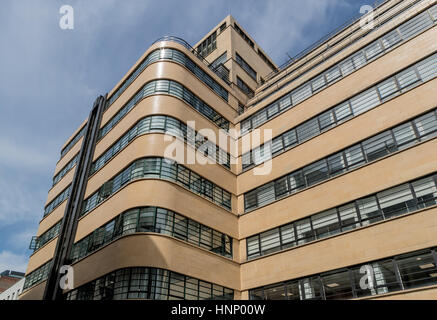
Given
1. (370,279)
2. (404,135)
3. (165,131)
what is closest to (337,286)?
(370,279)

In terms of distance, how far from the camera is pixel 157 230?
1936 cm

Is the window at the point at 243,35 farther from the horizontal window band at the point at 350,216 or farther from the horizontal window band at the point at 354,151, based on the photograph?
the horizontal window band at the point at 350,216

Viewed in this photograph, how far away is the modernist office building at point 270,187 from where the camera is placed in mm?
17453

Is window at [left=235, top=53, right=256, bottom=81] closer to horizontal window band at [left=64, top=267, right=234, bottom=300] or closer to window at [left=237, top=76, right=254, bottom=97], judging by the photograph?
window at [left=237, top=76, right=254, bottom=97]

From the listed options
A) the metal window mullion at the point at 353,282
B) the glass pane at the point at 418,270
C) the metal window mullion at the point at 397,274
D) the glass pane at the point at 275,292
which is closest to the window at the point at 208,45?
the glass pane at the point at 275,292

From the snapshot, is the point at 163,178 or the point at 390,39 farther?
the point at 390,39

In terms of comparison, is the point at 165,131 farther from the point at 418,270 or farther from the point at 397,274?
the point at 418,270

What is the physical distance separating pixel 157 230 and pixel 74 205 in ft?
36.7

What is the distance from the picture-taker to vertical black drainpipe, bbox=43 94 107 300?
24.5 meters

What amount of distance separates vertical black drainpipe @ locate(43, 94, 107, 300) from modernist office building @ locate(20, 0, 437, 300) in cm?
11

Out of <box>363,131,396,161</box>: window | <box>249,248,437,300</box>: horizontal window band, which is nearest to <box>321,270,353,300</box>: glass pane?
<box>249,248,437,300</box>: horizontal window band
